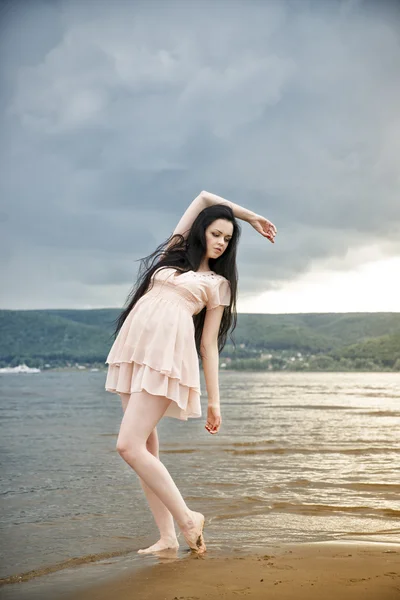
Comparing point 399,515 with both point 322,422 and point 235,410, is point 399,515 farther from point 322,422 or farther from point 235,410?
point 235,410

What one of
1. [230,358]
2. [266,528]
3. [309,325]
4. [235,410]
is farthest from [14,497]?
[309,325]

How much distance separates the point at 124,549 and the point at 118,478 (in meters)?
3.00

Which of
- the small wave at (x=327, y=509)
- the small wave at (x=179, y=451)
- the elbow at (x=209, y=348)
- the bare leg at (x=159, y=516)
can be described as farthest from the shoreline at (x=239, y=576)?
the small wave at (x=179, y=451)

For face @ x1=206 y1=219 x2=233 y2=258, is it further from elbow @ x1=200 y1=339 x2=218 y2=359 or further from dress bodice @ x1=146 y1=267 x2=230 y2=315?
elbow @ x1=200 y1=339 x2=218 y2=359

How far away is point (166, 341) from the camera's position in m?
4.11

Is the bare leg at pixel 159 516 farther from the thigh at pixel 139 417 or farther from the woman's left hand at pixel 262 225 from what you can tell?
the woman's left hand at pixel 262 225

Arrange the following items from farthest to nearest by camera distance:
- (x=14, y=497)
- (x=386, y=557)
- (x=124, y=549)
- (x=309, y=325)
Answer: (x=309, y=325)
(x=14, y=497)
(x=124, y=549)
(x=386, y=557)

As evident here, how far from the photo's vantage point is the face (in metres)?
4.36

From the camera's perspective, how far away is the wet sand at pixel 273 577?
127 inches

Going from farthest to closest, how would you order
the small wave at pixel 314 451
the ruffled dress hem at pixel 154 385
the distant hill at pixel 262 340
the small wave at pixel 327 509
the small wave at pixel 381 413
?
the distant hill at pixel 262 340 → the small wave at pixel 381 413 → the small wave at pixel 314 451 → the small wave at pixel 327 509 → the ruffled dress hem at pixel 154 385

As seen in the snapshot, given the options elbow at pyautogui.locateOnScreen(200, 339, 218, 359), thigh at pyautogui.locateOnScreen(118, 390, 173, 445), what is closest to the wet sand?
thigh at pyautogui.locateOnScreen(118, 390, 173, 445)

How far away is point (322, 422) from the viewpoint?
1406 centimetres

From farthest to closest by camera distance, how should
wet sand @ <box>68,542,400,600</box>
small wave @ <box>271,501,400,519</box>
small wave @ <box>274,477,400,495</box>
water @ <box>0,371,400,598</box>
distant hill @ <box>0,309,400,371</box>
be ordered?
distant hill @ <box>0,309,400,371</box>
small wave @ <box>274,477,400,495</box>
small wave @ <box>271,501,400,519</box>
water @ <box>0,371,400,598</box>
wet sand @ <box>68,542,400,600</box>

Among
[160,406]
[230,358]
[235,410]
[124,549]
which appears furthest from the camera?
[230,358]
